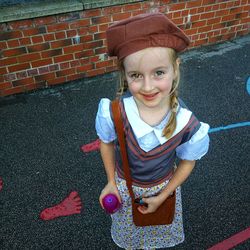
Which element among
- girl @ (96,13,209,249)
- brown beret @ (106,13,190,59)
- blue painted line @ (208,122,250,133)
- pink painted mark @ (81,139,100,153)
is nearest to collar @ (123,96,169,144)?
girl @ (96,13,209,249)

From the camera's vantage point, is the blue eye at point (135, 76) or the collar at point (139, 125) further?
the collar at point (139, 125)

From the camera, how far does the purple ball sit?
153 centimetres

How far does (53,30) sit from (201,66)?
2.08 meters

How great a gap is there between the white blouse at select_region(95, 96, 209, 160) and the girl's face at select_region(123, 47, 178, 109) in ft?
0.40

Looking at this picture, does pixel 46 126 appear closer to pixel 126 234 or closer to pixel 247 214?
pixel 126 234

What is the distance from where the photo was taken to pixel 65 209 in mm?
2398

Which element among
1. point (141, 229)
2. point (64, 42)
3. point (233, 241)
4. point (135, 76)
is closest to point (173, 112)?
point (135, 76)

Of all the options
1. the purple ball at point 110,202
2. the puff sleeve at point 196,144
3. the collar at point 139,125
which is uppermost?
the collar at point 139,125

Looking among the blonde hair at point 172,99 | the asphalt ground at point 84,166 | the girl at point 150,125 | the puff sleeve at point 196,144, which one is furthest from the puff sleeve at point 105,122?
the asphalt ground at point 84,166

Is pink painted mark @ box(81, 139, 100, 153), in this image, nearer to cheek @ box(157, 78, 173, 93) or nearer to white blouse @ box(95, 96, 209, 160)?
white blouse @ box(95, 96, 209, 160)

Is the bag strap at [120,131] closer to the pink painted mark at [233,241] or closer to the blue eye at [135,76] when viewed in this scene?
the blue eye at [135,76]

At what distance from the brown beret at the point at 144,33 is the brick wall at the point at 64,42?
7.86 feet

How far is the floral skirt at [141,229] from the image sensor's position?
1.63 m

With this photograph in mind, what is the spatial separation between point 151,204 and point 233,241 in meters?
1.04
